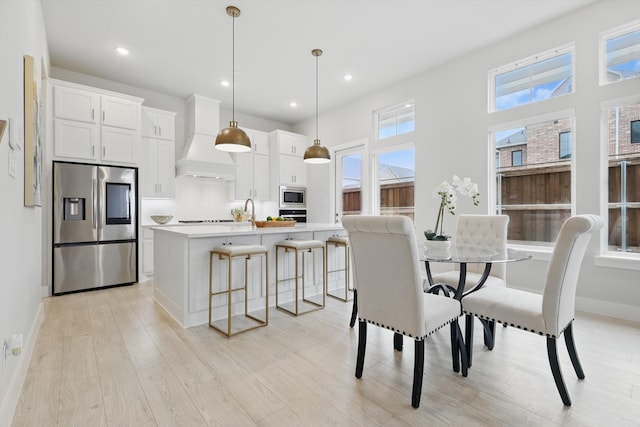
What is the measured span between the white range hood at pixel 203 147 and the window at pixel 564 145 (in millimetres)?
4735

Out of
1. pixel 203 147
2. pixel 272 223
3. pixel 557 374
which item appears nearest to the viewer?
pixel 557 374

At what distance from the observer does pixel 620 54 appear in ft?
10.0

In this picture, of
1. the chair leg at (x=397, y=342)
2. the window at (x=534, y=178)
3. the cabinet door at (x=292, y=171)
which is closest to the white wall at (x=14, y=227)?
the chair leg at (x=397, y=342)

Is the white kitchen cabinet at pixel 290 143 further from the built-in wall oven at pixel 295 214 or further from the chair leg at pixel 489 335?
the chair leg at pixel 489 335

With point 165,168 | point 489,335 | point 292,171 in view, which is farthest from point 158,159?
point 489,335

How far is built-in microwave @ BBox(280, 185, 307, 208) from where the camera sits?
21.2 feet

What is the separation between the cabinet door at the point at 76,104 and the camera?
12.9ft

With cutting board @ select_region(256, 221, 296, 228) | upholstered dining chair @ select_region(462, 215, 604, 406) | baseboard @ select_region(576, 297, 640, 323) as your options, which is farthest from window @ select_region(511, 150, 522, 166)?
cutting board @ select_region(256, 221, 296, 228)

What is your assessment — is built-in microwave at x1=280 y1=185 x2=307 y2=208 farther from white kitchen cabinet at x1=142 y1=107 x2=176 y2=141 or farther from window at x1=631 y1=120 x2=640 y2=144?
window at x1=631 y1=120 x2=640 y2=144

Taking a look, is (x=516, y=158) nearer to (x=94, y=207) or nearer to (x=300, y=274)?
(x=300, y=274)

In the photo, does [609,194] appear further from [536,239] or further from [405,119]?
[405,119]

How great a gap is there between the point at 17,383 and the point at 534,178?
4.83 meters

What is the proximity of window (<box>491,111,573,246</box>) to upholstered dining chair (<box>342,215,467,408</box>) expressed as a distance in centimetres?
242

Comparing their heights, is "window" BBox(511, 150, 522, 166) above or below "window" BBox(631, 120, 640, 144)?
below
